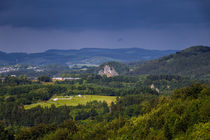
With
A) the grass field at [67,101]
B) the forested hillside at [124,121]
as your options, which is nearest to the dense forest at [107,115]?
the forested hillside at [124,121]

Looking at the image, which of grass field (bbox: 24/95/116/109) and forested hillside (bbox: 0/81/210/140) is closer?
forested hillside (bbox: 0/81/210/140)

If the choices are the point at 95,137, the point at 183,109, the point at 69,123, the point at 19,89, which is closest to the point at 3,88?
the point at 19,89

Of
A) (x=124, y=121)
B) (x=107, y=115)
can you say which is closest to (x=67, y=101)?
(x=107, y=115)

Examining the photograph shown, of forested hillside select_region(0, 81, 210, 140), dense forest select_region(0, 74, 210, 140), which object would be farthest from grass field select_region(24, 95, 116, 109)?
forested hillside select_region(0, 81, 210, 140)

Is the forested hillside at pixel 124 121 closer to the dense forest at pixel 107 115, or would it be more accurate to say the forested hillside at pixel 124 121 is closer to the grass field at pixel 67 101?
the dense forest at pixel 107 115

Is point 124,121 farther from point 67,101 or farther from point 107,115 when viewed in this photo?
point 67,101

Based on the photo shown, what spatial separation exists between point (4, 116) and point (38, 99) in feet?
111

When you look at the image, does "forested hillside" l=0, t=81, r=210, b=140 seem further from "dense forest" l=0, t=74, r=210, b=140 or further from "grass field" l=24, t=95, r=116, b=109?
"grass field" l=24, t=95, r=116, b=109

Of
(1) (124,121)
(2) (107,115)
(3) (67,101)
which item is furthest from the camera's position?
(3) (67,101)

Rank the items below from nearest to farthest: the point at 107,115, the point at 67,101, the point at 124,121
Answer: the point at 124,121
the point at 107,115
the point at 67,101

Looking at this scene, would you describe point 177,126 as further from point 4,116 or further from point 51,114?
point 4,116

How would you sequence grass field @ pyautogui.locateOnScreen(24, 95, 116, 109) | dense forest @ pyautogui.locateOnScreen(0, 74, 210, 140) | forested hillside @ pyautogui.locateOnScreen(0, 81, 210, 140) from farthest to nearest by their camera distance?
grass field @ pyautogui.locateOnScreen(24, 95, 116, 109) → dense forest @ pyautogui.locateOnScreen(0, 74, 210, 140) → forested hillside @ pyautogui.locateOnScreen(0, 81, 210, 140)

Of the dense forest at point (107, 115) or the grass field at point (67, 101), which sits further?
the grass field at point (67, 101)

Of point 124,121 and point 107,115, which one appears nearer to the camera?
point 124,121
